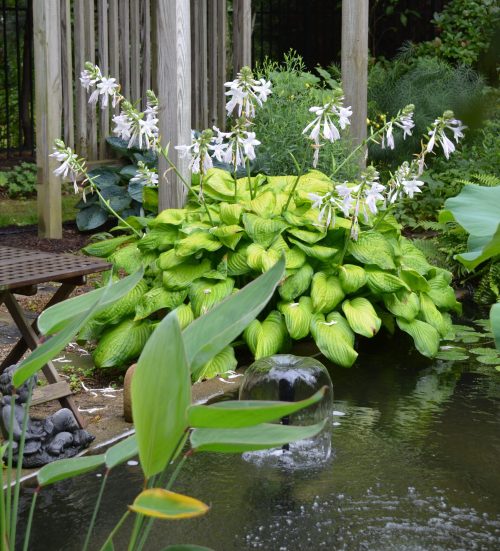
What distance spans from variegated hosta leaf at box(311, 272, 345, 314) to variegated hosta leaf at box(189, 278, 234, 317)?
44 centimetres

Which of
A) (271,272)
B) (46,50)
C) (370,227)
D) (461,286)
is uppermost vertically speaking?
(46,50)

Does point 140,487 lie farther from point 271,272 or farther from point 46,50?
point 46,50

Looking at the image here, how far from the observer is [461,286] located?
7203 mm

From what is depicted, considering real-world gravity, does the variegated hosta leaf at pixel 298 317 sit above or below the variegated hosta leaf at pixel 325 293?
below

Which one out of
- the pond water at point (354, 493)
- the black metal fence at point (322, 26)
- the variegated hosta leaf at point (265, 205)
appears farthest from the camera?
the black metal fence at point (322, 26)

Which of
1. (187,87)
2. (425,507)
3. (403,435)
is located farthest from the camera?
(187,87)

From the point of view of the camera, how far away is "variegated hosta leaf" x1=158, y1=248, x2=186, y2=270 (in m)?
5.14

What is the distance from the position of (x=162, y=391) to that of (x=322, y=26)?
1260cm

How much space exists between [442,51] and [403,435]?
28.4 feet

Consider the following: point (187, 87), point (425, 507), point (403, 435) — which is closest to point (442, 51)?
point (187, 87)

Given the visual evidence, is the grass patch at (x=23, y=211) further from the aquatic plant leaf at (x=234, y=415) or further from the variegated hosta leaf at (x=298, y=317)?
the aquatic plant leaf at (x=234, y=415)

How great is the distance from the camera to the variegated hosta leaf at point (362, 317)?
4.94 m

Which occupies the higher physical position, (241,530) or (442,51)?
(442,51)

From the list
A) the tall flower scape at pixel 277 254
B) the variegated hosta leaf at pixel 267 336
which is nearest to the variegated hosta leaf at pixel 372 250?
the tall flower scape at pixel 277 254
